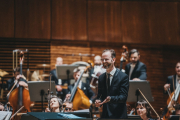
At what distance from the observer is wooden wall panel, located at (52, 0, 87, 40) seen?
6.77 meters

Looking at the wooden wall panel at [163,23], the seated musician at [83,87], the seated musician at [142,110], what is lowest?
the seated musician at [142,110]

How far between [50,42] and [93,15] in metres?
1.35

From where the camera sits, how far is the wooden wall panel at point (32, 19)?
6.55 metres

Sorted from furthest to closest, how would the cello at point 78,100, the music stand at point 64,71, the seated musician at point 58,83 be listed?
the seated musician at point 58,83, the music stand at point 64,71, the cello at point 78,100

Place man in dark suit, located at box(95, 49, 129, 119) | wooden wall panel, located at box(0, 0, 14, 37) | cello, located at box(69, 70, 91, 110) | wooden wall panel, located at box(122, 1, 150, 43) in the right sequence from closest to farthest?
man in dark suit, located at box(95, 49, 129, 119)
cello, located at box(69, 70, 91, 110)
wooden wall panel, located at box(0, 0, 14, 37)
wooden wall panel, located at box(122, 1, 150, 43)

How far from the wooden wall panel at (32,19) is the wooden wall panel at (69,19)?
0.21m

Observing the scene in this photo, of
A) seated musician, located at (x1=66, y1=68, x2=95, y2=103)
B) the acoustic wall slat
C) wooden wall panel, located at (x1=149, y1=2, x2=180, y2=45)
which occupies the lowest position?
seated musician, located at (x1=66, y1=68, x2=95, y2=103)

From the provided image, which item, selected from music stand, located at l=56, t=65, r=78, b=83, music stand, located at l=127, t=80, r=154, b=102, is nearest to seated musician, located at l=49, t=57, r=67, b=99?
music stand, located at l=56, t=65, r=78, b=83

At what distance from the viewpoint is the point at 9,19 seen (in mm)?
6484

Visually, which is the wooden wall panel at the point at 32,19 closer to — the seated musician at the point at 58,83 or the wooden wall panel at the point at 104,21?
the wooden wall panel at the point at 104,21

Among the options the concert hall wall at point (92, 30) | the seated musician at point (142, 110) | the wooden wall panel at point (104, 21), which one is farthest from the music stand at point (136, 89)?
the wooden wall panel at point (104, 21)

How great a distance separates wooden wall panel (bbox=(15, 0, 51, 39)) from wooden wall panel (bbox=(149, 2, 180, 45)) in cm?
284

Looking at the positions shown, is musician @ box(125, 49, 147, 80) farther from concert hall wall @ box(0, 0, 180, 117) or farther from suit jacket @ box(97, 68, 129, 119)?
concert hall wall @ box(0, 0, 180, 117)

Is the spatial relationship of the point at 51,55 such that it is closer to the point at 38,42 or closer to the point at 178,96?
the point at 38,42
